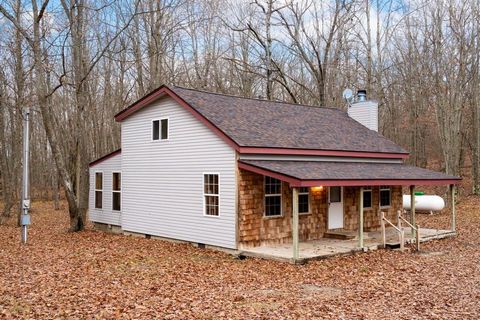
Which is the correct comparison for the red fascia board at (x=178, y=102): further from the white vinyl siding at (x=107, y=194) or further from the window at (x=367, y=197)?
the window at (x=367, y=197)

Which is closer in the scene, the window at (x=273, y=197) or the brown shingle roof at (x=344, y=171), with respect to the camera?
the brown shingle roof at (x=344, y=171)

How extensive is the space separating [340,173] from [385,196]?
556 centimetres

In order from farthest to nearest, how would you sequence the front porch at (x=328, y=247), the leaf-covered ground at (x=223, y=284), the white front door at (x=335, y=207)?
the white front door at (x=335, y=207), the front porch at (x=328, y=247), the leaf-covered ground at (x=223, y=284)

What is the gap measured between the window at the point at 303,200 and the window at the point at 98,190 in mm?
9175

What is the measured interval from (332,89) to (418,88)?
624 centimetres

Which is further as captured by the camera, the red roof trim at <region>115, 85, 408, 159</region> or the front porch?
the red roof trim at <region>115, 85, 408, 159</region>

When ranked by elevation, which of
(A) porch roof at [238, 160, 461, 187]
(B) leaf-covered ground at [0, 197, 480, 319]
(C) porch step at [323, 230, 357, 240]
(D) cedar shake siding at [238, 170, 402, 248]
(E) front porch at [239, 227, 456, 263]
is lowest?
(B) leaf-covered ground at [0, 197, 480, 319]

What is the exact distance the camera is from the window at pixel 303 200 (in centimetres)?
1547

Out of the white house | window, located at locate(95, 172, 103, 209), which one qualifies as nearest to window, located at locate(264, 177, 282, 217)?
the white house

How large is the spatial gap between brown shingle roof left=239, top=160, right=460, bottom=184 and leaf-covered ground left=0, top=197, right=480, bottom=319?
2.33 metres

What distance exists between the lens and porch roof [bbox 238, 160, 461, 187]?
12.6m

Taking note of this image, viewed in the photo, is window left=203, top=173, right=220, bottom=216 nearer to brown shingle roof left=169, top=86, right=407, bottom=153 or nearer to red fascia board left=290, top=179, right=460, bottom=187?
brown shingle roof left=169, top=86, right=407, bottom=153

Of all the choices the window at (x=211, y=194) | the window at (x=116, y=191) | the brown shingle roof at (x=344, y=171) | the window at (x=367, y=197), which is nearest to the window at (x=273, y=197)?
the brown shingle roof at (x=344, y=171)

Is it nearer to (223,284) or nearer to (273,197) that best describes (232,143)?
(273,197)
